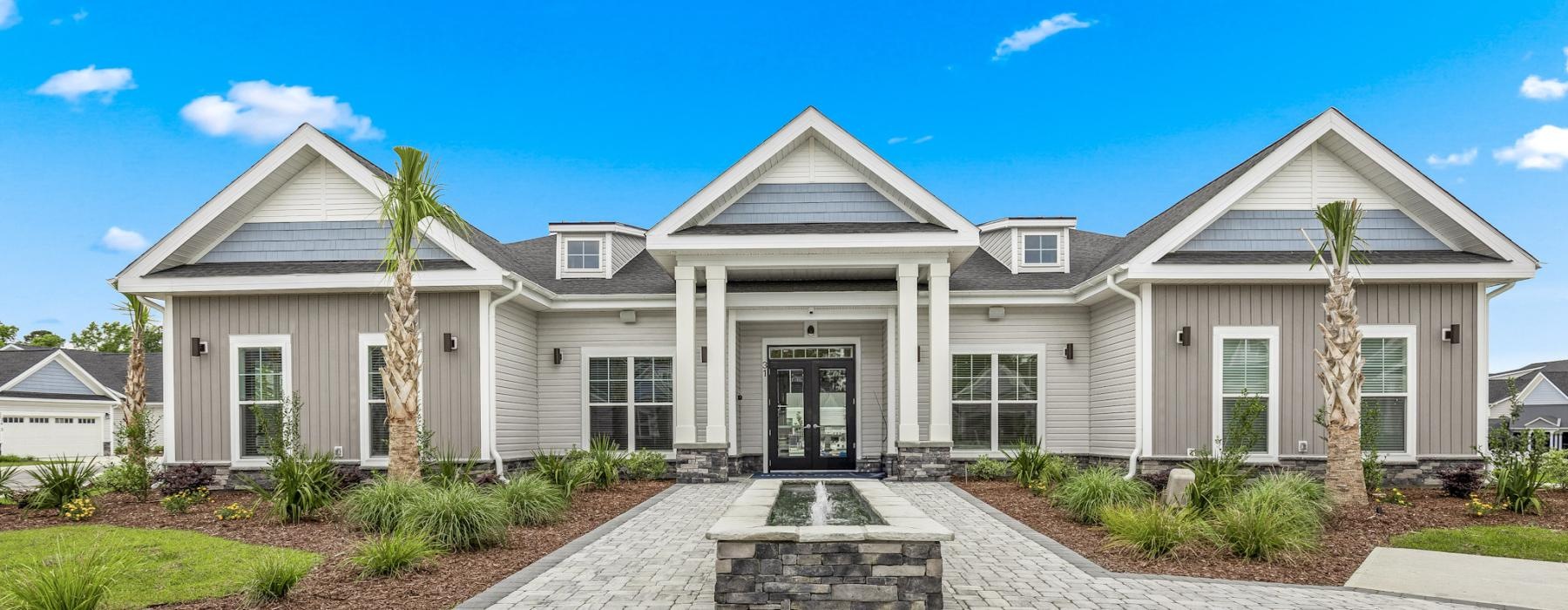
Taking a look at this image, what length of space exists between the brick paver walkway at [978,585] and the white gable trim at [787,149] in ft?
18.5

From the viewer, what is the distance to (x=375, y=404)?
13305mm

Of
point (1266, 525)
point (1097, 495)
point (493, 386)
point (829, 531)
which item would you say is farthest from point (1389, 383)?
point (493, 386)

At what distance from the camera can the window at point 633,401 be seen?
50.7ft

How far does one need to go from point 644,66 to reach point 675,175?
4943mm

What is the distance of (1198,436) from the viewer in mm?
12984

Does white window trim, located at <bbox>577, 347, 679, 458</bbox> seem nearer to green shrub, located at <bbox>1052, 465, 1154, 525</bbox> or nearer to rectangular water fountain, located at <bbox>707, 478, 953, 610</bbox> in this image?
green shrub, located at <bbox>1052, 465, 1154, 525</bbox>

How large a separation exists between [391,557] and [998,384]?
10629mm

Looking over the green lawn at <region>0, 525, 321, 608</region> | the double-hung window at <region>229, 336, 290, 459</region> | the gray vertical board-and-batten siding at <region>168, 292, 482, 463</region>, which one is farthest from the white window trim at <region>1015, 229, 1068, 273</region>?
the green lawn at <region>0, 525, 321, 608</region>

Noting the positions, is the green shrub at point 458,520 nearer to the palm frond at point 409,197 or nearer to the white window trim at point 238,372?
the palm frond at point 409,197

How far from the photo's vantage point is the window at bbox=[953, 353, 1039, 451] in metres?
15.3

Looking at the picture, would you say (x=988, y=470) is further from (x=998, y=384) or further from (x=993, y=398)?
(x=998, y=384)

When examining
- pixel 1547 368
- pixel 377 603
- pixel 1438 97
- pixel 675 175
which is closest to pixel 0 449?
pixel 675 175

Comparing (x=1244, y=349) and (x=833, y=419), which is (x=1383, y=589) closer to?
(x=1244, y=349)

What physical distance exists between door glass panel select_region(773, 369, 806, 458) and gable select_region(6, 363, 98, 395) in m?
25.7
